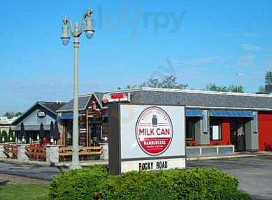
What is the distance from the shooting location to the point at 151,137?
12.2m

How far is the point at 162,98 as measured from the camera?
36.2 m

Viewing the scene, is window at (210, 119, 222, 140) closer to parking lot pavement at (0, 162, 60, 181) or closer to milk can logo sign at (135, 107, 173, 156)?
parking lot pavement at (0, 162, 60, 181)

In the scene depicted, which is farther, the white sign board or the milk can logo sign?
the milk can logo sign

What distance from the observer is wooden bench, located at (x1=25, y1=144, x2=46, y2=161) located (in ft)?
103

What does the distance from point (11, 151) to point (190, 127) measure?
45.5 ft

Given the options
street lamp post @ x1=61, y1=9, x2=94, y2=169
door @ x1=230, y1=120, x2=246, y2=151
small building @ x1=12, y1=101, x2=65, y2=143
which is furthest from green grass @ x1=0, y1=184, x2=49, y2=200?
small building @ x1=12, y1=101, x2=65, y2=143

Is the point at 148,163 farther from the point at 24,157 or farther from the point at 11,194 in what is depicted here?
the point at 24,157

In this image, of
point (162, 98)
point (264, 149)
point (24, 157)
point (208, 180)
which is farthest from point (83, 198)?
point (264, 149)

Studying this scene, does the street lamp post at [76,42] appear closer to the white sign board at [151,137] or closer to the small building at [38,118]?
the white sign board at [151,137]

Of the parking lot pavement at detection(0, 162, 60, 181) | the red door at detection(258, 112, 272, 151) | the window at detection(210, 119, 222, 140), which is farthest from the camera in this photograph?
the red door at detection(258, 112, 272, 151)

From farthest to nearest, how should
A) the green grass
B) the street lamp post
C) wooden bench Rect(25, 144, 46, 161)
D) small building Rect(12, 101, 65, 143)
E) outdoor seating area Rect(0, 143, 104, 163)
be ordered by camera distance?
small building Rect(12, 101, 65, 143)
wooden bench Rect(25, 144, 46, 161)
outdoor seating area Rect(0, 143, 104, 163)
the street lamp post
the green grass

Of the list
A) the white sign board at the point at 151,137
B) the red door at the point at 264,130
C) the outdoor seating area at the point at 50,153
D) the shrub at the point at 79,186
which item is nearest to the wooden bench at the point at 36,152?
the outdoor seating area at the point at 50,153

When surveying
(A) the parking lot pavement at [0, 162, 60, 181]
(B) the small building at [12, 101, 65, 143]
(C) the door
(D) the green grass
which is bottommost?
(A) the parking lot pavement at [0, 162, 60, 181]

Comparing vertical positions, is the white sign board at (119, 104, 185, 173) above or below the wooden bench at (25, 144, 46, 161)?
above
